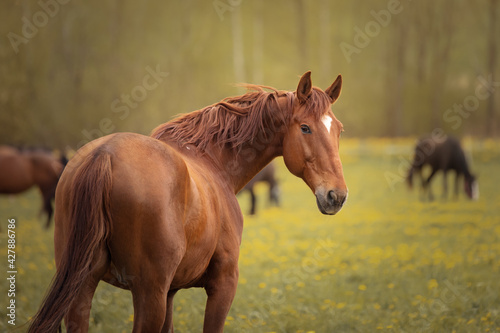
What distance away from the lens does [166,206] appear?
2260 mm

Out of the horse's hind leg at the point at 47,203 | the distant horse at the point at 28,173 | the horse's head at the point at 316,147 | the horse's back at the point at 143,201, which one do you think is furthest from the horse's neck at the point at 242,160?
the distant horse at the point at 28,173

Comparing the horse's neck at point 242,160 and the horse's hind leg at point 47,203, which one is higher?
the horse's neck at point 242,160

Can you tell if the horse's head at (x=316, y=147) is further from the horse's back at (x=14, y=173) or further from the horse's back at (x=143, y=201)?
the horse's back at (x=14, y=173)

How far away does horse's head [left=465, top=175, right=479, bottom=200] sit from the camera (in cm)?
1438

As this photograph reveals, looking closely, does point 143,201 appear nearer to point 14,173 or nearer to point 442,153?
point 14,173

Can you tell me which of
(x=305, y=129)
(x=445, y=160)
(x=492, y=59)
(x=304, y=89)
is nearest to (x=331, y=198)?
(x=305, y=129)

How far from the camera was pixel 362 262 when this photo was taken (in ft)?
24.3

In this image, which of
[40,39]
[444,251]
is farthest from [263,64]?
[444,251]

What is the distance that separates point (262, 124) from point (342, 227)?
801 centimetres

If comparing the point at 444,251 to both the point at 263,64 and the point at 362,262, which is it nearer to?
the point at 362,262

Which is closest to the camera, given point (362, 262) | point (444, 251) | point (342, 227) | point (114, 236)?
point (114, 236)

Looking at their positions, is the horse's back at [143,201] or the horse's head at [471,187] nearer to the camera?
the horse's back at [143,201]

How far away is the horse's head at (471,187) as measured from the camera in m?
14.4

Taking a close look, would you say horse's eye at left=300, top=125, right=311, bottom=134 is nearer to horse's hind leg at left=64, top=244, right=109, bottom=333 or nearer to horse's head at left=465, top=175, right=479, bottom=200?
horse's hind leg at left=64, top=244, right=109, bottom=333
